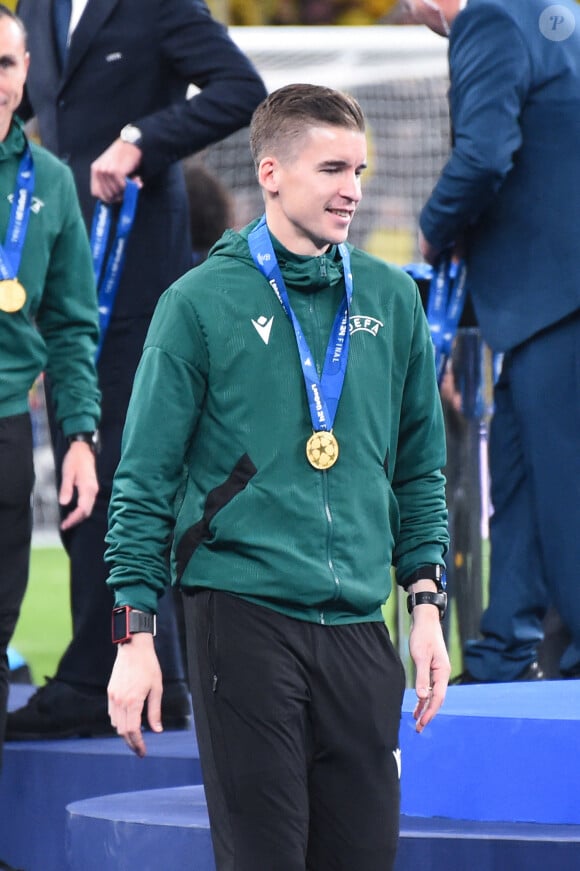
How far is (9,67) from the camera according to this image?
162 inches

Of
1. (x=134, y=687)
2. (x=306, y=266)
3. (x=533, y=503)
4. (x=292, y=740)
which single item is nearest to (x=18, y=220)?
(x=306, y=266)

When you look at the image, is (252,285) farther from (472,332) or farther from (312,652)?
(472,332)

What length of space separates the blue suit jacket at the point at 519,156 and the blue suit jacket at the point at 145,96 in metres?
0.65

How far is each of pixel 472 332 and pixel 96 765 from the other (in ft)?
→ 6.47

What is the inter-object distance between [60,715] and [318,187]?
2.26 meters

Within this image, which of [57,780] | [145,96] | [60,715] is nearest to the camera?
[57,780]

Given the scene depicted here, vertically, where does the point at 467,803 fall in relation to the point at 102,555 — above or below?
below

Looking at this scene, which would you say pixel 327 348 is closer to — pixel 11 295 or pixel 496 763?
pixel 496 763

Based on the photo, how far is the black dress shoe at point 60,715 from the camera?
4.73 meters

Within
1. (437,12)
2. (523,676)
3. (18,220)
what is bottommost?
(523,676)

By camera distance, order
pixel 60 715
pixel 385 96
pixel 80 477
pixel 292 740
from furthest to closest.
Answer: pixel 385 96
pixel 60 715
pixel 80 477
pixel 292 740

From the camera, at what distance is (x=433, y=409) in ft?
10.2

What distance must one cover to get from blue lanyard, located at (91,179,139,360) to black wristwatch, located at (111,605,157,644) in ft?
6.95

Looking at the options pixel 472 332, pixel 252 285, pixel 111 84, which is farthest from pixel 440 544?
pixel 472 332
